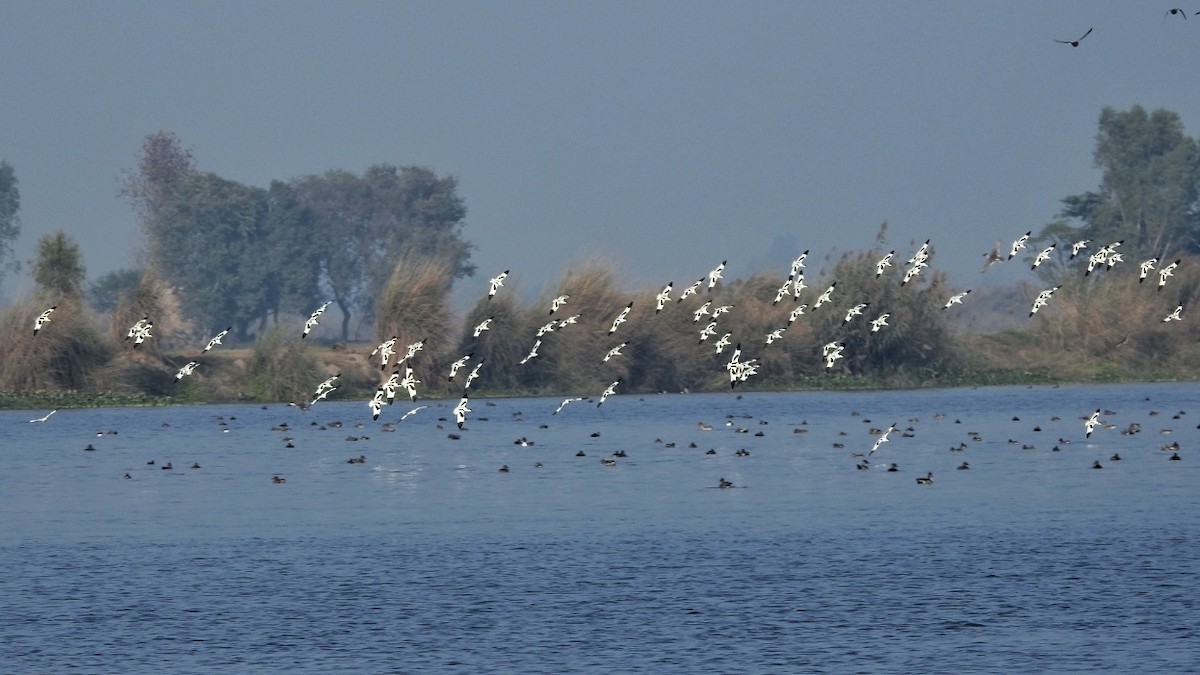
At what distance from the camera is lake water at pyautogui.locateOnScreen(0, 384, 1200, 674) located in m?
24.8

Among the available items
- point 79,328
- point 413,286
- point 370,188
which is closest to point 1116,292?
point 413,286

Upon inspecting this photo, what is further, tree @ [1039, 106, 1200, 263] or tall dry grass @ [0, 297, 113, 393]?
tree @ [1039, 106, 1200, 263]

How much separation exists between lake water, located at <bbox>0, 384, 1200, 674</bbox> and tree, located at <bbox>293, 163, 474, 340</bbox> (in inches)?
3498

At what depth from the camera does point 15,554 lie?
34219mm

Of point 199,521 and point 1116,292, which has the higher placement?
point 1116,292

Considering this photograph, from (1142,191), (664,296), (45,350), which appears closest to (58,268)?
(45,350)

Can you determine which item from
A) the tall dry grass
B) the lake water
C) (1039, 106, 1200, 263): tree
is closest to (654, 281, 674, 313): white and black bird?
the lake water

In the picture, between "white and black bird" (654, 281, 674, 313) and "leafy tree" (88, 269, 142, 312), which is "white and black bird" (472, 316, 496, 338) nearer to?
"white and black bird" (654, 281, 674, 313)

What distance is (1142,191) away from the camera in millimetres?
133750

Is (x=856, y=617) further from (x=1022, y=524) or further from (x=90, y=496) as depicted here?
(x=90, y=496)

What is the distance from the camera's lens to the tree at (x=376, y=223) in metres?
150

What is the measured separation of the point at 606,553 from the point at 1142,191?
354 feet

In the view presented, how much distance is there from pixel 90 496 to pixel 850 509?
1700 centimetres

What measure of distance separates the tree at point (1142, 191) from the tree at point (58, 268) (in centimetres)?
6939
